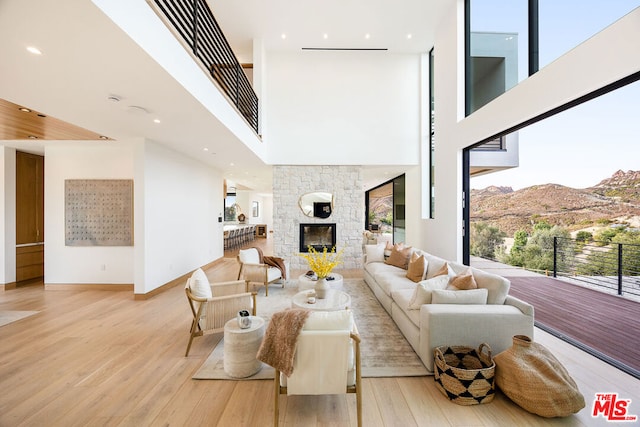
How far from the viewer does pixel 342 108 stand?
6.65 meters

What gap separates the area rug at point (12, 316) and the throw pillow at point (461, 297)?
5.48 metres

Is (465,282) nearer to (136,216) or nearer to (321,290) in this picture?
(321,290)

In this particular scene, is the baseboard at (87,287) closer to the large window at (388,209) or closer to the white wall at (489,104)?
the white wall at (489,104)

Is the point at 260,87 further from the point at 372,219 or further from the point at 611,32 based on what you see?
the point at 372,219

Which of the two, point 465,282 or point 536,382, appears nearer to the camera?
point 536,382

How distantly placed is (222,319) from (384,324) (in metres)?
2.01

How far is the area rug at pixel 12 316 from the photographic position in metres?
3.45

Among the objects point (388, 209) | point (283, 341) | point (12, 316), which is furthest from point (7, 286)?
point (388, 209)

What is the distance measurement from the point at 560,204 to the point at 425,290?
388 cm

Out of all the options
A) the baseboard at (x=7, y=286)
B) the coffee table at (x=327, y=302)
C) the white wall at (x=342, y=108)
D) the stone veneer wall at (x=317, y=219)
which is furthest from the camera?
the stone veneer wall at (x=317, y=219)

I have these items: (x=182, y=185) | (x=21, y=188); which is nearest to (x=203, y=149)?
(x=182, y=185)

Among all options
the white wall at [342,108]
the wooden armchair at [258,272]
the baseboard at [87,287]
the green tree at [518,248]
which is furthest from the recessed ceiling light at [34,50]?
the green tree at [518,248]

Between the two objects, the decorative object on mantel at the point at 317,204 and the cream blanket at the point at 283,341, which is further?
the decorative object on mantel at the point at 317,204

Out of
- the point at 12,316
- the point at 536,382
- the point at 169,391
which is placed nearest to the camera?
the point at 536,382
